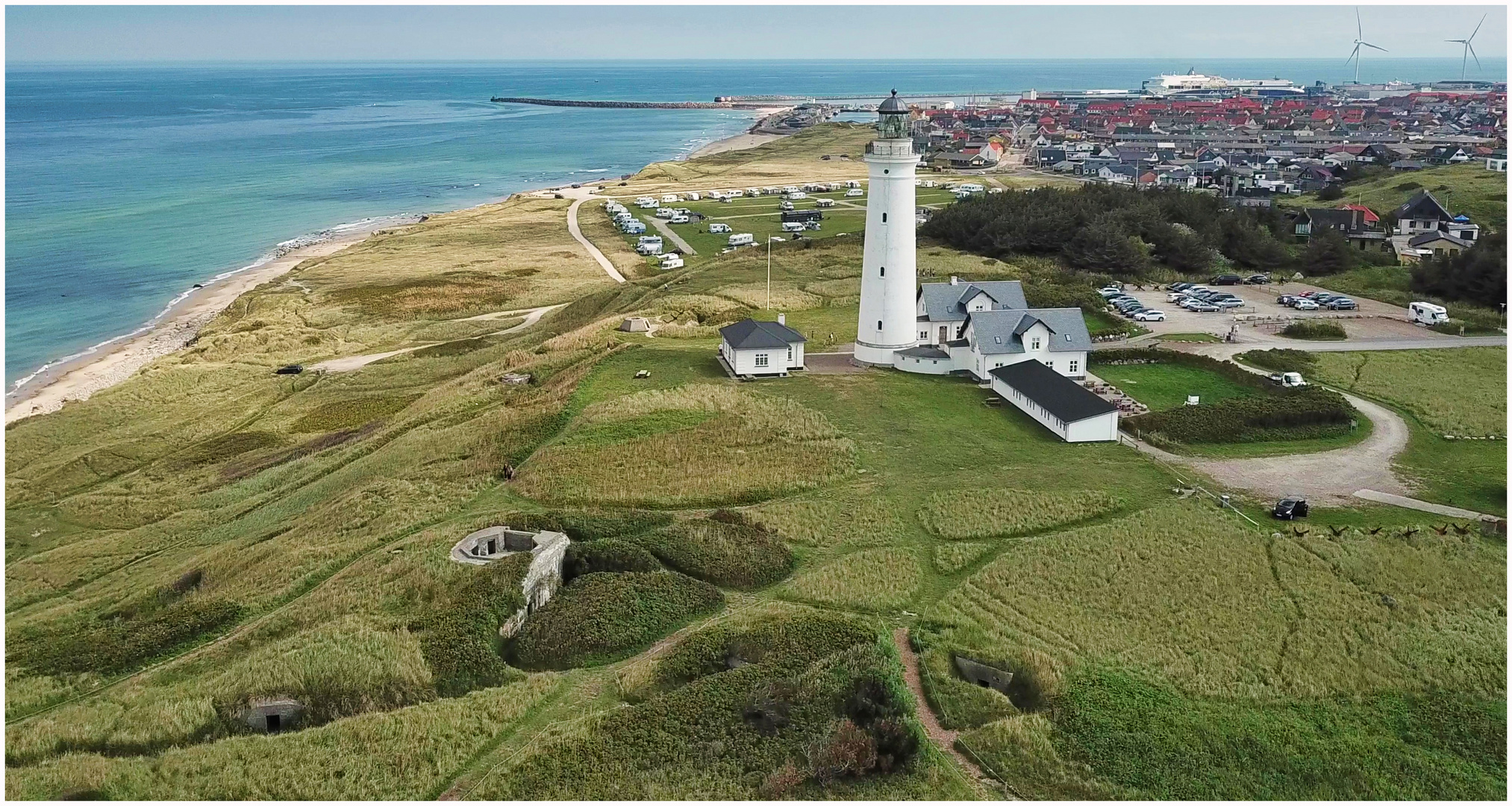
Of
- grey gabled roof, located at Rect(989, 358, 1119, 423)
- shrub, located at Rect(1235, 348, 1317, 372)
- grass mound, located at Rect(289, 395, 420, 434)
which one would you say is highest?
grey gabled roof, located at Rect(989, 358, 1119, 423)

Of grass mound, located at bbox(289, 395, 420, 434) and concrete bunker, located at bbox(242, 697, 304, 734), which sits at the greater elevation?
concrete bunker, located at bbox(242, 697, 304, 734)

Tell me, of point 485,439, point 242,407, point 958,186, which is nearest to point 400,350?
point 242,407

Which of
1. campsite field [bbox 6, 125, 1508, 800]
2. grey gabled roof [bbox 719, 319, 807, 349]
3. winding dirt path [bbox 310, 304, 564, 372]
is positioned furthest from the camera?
winding dirt path [bbox 310, 304, 564, 372]

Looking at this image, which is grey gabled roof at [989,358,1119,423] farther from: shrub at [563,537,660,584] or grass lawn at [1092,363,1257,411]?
shrub at [563,537,660,584]

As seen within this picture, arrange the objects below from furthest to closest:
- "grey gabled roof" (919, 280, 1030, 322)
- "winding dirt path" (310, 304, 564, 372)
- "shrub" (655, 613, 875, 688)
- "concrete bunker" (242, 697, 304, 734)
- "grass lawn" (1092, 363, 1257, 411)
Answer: "winding dirt path" (310, 304, 564, 372) < "grey gabled roof" (919, 280, 1030, 322) < "grass lawn" (1092, 363, 1257, 411) < "shrub" (655, 613, 875, 688) < "concrete bunker" (242, 697, 304, 734)

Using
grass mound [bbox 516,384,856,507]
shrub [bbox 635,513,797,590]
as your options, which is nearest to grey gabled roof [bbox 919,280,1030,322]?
grass mound [bbox 516,384,856,507]

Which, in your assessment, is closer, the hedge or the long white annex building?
the hedge

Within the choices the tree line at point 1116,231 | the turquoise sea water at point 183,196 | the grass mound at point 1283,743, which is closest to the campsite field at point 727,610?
the grass mound at point 1283,743
